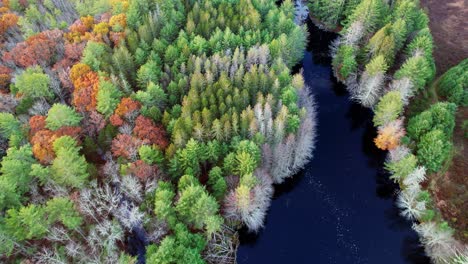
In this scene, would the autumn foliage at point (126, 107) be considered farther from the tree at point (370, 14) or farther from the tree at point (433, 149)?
the tree at point (370, 14)

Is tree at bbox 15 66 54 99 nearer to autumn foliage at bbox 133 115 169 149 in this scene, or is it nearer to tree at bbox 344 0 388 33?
autumn foliage at bbox 133 115 169 149

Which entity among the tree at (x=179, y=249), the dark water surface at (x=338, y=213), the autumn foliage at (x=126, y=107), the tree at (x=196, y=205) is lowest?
the dark water surface at (x=338, y=213)

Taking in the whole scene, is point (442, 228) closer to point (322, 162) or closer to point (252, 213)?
point (322, 162)

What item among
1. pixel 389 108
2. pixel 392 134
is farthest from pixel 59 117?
pixel 392 134

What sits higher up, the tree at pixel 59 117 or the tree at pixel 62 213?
the tree at pixel 59 117

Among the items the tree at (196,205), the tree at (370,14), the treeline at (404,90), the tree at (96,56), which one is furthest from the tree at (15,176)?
the tree at (370,14)

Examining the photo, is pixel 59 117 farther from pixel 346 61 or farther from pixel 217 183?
pixel 346 61
